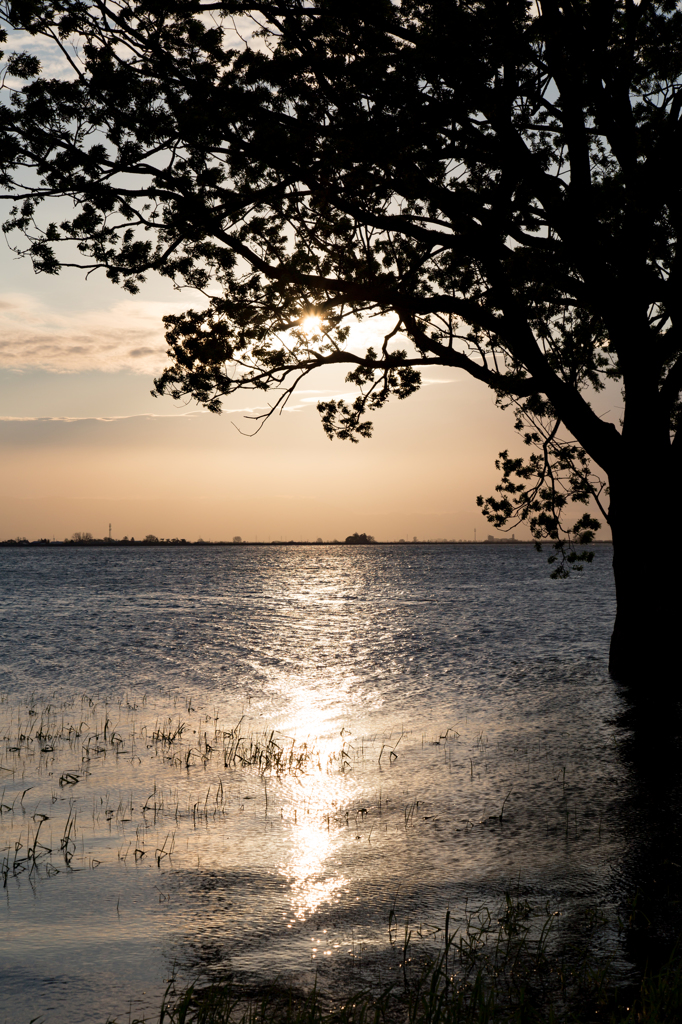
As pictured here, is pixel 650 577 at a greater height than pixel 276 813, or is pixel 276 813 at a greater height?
pixel 650 577

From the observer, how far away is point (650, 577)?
16.9m

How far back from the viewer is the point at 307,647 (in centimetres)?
3016

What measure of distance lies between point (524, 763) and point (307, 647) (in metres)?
18.2

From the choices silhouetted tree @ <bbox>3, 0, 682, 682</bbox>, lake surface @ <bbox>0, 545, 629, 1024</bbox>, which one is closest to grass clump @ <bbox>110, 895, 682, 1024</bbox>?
lake surface @ <bbox>0, 545, 629, 1024</bbox>

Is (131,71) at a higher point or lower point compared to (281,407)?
higher

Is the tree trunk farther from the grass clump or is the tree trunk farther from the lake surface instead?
the grass clump

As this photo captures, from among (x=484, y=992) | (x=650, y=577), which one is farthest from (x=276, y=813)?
(x=650, y=577)

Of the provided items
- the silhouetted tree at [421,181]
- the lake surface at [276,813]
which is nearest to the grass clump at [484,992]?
the lake surface at [276,813]

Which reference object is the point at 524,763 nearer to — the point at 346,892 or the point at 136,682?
the point at 346,892

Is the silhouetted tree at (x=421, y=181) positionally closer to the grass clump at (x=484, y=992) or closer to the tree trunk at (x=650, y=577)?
the tree trunk at (x=650, y=577)

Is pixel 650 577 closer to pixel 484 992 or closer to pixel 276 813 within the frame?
pixel 276 813

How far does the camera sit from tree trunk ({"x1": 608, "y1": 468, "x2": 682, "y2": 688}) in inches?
653

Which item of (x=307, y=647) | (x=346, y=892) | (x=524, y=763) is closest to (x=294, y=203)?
(x=524, y=763)

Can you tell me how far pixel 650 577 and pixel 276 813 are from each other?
34.1 feet
